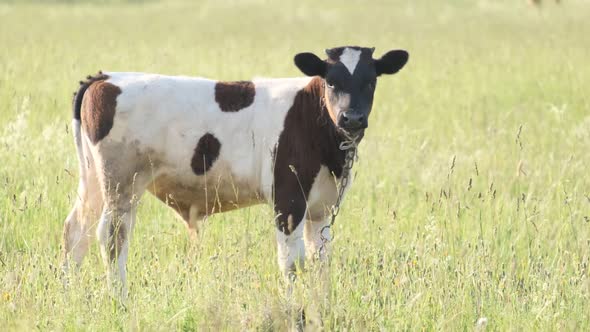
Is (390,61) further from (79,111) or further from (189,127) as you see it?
(79,111)

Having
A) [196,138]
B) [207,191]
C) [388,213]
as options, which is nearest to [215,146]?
[196,138]

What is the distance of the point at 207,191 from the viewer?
591 cm

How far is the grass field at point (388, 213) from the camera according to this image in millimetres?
4719

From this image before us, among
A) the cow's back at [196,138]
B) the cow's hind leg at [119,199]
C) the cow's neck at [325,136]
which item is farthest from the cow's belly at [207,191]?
the cow's neck at [325,136]

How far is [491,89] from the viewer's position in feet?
43.5

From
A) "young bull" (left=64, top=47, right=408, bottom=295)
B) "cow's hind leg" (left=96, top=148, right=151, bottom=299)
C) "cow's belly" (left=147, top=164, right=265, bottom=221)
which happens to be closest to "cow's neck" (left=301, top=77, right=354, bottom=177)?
"young bull" (left=64, top=47, right=408, bottom=295)

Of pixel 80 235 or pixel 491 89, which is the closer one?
pixel 80 235

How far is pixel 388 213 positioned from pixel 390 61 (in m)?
0.99

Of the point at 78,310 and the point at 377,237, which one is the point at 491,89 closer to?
the point at 377,237

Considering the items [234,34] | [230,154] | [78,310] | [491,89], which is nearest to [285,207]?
[230,154]

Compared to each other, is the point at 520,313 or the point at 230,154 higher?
the point at 230,154

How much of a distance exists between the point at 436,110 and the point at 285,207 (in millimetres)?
6785

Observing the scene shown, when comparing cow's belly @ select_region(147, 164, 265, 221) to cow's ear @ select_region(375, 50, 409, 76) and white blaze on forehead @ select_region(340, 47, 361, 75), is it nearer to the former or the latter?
white blaze on forehead @ select_region(340, 47, 361, 75)

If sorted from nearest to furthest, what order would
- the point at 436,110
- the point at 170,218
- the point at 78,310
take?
the point at 78,310 < the point at 170,218 < the point at 436,110
